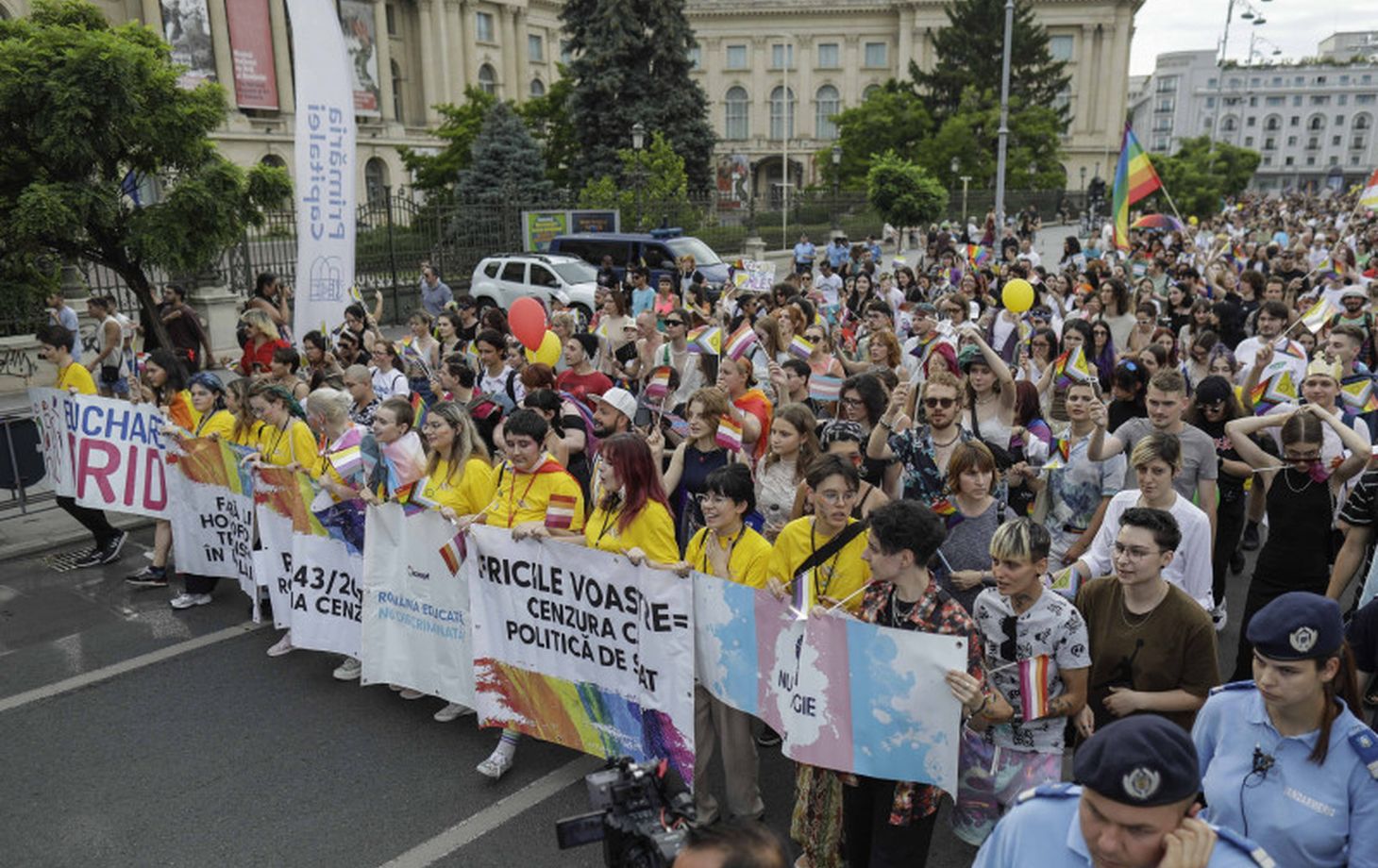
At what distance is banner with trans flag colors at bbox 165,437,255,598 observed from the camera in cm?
681

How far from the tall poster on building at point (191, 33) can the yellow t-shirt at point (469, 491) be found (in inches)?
1866

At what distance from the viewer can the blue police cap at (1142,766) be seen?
1.98m

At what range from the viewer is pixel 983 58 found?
64312 millimetres

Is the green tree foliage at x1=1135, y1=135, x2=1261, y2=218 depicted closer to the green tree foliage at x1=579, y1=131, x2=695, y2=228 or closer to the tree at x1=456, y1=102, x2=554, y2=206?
the green tree foliage at x1=579, y1=131, x2=695, y2=228

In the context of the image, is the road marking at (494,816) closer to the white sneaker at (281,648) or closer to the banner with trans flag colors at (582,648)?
the banner with trans flag colors at (582,648)

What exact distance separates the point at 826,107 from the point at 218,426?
7890 centimetres

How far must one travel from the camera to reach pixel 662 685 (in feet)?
14.9

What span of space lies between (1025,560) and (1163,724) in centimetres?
138

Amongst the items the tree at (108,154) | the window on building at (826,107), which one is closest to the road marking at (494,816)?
the tree at (108,154)

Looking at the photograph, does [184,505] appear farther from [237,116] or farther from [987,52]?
[987,52]

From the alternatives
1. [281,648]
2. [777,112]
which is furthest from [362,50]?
[281,648]

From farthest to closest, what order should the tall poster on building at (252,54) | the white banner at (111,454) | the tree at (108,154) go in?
the tall poster on building at (252,54), the tree at (108,154), the white banner at (111,454)

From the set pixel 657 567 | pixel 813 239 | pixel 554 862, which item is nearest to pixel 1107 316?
pixel 657 567

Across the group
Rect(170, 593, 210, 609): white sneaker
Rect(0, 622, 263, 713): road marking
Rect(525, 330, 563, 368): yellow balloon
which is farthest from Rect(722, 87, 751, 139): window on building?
Rect(0, 622, 263, 713): road marking
